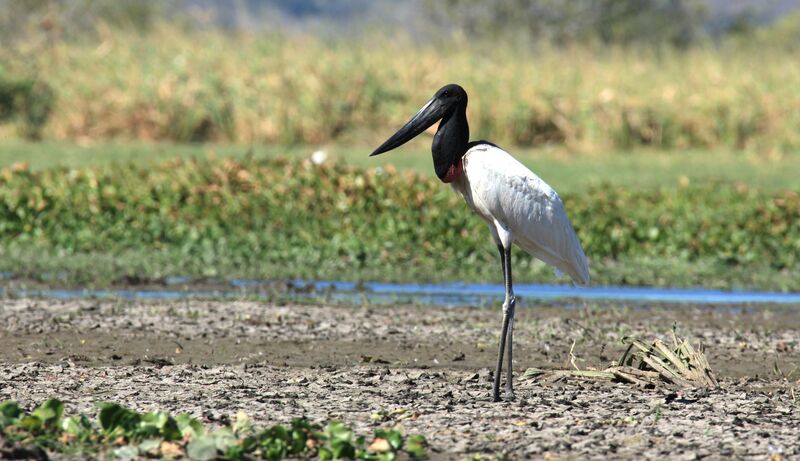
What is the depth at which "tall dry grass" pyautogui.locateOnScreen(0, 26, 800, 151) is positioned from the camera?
17.6 m

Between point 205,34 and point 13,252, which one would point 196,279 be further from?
point 205,34

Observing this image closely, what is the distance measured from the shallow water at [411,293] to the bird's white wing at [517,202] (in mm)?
2504

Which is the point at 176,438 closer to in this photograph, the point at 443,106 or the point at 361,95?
the point at 443,106

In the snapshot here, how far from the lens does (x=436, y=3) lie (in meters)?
34.1

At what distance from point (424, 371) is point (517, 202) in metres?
0.96

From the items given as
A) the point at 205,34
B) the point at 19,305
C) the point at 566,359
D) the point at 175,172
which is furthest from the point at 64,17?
the point at 566,359

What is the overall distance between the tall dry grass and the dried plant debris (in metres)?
11.4

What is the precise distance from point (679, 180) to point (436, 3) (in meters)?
20.6

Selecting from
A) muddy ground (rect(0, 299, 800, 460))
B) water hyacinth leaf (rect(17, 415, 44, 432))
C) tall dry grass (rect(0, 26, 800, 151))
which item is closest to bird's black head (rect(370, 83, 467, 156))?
muddy ground (rect(0, 299, 800, 460))

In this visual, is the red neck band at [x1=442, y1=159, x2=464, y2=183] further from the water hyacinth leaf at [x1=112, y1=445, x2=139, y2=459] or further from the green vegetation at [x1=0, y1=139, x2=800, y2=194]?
the green vegetation at [x1=0, y1=139, x2=800, y2=194]

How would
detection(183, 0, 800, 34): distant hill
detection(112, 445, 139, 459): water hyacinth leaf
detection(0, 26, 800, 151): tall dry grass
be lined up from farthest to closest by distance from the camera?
detection(183, 0, 800, 34): distant hill → detection(0, 26, 800, 151): tall dry grass → detection(112, 445, 139, 459): water hyacinth leaf

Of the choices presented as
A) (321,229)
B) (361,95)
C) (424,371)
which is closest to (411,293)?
(321,229)

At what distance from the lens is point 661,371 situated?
613 cm

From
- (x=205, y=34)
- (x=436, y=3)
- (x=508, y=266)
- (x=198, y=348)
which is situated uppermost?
(x=436, y=3)
